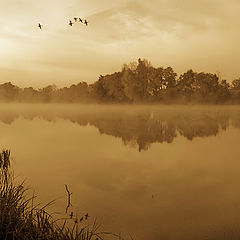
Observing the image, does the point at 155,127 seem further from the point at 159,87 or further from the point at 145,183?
the point at 159,87

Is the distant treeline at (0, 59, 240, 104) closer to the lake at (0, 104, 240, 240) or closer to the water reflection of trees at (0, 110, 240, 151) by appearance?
the water reflection of trees at (0, 110, 240, 151)

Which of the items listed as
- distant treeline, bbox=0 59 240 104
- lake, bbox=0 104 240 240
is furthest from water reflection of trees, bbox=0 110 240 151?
distant treeline, bbox=0 59 240 104

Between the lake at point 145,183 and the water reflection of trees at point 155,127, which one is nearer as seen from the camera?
the lake at point 145,183

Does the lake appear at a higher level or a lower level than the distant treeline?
lower

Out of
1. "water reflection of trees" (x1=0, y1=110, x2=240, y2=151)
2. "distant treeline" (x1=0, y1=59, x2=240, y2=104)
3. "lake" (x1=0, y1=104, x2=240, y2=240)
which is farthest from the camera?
"distant treeline" (x1=0, y1=59, x2=240, y2=104)

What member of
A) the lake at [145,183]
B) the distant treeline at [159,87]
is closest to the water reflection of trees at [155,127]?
the lake at [145,183]

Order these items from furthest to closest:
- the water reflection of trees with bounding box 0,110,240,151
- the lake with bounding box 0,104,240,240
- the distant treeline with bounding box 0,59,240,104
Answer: the distant treeline with bounding box 0,59,240,104
the water reflection of trees with bounding box 0,110,240,151
the lake with bounding box 0,104,240,240

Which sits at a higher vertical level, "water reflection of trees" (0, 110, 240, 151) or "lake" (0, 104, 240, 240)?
"water reflection of trees" (0, 110, 240, 151)

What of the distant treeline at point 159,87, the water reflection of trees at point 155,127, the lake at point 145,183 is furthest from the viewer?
the distant treeline at point 159,87

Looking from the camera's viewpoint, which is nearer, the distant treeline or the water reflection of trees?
the water reflection of trees

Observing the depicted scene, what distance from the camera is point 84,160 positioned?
42.6 ft

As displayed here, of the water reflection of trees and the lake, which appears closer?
the lake

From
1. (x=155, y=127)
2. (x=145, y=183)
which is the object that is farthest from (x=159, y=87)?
(x=145, y=183)

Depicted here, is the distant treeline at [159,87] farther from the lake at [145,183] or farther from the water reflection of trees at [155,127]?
the lake at [145,183]
